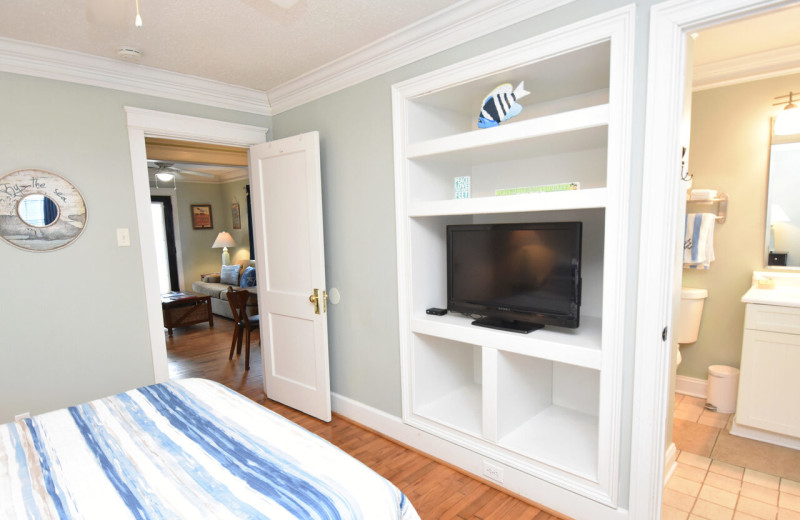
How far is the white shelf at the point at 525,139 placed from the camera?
1737 mm

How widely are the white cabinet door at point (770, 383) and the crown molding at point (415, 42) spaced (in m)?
2.36

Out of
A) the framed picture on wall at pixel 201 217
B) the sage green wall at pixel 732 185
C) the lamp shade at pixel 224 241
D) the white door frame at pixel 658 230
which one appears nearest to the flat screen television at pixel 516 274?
the white door frame at pixel 658 230

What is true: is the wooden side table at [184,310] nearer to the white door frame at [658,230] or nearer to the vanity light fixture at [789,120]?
the white door frame at [658,230]

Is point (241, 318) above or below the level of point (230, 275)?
below

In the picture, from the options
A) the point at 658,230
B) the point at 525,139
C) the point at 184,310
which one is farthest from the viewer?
the point at 184,310

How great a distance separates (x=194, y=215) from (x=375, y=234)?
6.13m

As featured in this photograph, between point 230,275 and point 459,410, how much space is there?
548 centimetres

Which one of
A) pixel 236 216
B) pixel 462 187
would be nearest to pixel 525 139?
pixel 462 187

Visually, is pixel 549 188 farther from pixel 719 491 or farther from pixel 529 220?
pixel 719 491

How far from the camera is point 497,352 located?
2088 mm

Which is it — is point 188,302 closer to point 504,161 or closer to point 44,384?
point 44,384

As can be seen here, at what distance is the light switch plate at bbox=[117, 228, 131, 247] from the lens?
2.61 m

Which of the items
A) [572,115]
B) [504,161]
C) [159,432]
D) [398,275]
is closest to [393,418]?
[398,275]

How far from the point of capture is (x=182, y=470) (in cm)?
121
